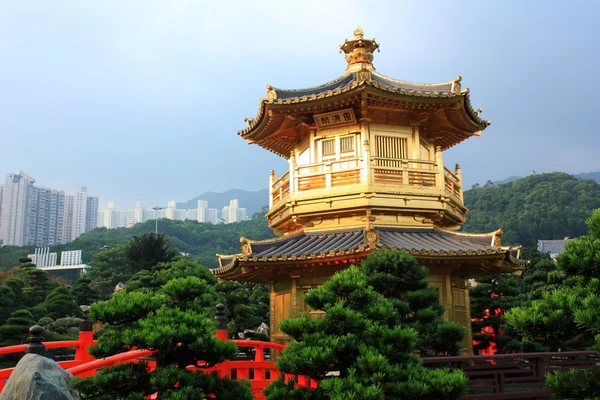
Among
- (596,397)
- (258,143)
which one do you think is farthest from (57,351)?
(596,397)

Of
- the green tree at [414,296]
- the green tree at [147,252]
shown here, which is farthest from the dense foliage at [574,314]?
the green tree at [147,252]

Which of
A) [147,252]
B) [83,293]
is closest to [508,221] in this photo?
[147,252]

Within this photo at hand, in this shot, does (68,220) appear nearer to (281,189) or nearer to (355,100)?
(281,189)

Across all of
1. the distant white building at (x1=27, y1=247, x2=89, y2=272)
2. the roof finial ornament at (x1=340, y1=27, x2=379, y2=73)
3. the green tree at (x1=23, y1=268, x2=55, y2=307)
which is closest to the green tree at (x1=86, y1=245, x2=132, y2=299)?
the green tree at (x1=23, y1=268, x2=55, y2=307)

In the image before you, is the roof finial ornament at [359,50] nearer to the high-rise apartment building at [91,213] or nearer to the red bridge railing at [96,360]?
the red bridge railing at [96,360]

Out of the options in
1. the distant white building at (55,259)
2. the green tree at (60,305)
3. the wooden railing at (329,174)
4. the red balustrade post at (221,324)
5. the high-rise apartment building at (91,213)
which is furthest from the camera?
the high-rise apartment building at (91,213)

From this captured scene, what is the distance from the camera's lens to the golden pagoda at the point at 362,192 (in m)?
13.2

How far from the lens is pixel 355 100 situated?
13.9m

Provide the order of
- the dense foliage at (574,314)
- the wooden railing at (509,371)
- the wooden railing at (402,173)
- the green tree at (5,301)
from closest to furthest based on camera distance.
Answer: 1. the dense foliage at (574,314)
2. the wooden railing at (509,371)
3. the wooden railing at (402,173)
4. the green tree at (5,301)

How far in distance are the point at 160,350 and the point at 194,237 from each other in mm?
103227

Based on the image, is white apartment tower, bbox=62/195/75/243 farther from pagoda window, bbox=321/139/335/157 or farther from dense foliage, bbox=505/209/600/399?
dense foliage, bbox=505/209/600/399

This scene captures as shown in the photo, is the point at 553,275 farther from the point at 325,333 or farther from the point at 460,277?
the point at 325,333

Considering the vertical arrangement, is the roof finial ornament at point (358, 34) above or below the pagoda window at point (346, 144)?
above

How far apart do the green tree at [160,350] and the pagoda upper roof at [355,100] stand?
25.9 ft
